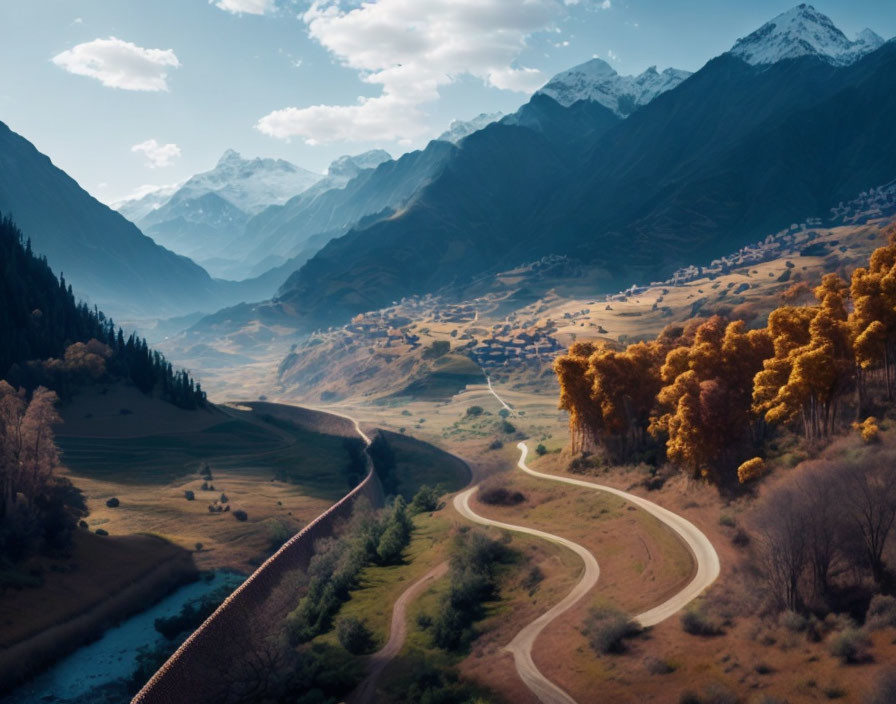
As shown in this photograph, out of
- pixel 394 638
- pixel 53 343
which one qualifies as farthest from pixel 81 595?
pixel 53 343

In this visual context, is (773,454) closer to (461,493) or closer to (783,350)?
(783,350)

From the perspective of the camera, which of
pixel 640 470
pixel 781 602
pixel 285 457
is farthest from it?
pixel 285 457

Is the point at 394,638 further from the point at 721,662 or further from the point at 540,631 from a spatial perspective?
the point at 721,662

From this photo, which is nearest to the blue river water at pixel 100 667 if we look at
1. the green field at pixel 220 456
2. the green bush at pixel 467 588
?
the green bush at pixel 467 588

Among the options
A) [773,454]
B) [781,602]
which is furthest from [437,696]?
[773,454]

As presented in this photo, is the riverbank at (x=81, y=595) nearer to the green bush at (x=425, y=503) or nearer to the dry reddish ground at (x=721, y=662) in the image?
the green bush at (x=425, y=503)

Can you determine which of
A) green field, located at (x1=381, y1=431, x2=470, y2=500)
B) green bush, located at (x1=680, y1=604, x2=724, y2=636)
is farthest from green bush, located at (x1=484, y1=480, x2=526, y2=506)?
green bush, located at (x1=680, y1=604, x2=724, y2=636)
